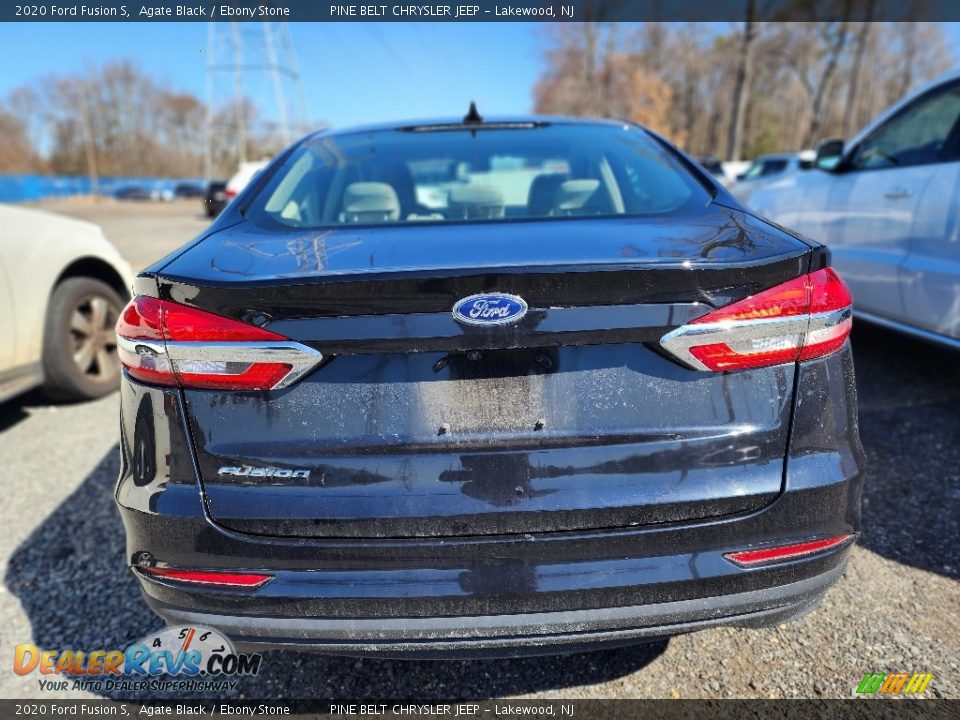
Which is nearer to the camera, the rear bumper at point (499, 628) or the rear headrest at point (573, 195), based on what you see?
the rear bumper at point (499, 628)

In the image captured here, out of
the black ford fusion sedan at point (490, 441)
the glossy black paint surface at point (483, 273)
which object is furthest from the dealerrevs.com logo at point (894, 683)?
the glossy black paint surface at point (483, 273)

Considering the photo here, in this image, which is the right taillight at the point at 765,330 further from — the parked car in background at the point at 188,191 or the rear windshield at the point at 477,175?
the parked car in background at the point at 188,191

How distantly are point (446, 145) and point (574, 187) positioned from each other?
1.87 feet

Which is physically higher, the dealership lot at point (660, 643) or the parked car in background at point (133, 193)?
the dealership lot at point (660, 643)

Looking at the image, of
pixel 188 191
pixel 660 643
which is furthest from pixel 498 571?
pixel 188 191

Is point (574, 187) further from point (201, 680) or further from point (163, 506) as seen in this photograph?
point (201, 680)

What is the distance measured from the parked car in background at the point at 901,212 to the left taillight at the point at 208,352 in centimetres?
330

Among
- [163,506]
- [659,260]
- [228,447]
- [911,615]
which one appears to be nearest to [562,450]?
[659,260]

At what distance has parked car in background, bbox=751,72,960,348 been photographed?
10.9 ft

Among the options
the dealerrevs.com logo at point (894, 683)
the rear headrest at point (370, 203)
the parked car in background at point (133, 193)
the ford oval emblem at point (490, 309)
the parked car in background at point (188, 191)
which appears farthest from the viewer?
the parked car in background at point (133, 193)

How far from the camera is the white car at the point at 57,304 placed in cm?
350

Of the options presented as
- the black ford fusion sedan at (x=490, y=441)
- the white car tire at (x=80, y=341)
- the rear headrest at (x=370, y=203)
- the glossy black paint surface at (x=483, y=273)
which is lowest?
the white car tire at (x=80, y=341)

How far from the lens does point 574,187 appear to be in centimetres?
229

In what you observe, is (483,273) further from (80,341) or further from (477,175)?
(80,341)
